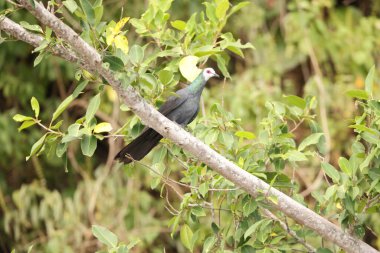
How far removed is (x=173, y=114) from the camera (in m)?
3.60

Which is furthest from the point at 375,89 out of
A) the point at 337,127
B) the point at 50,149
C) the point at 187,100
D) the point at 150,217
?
the point at 50,149

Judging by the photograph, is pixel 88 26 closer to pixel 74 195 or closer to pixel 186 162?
pixel 186 162

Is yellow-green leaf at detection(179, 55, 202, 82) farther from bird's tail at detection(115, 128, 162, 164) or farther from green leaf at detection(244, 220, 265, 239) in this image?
green leaf at detection(244, 220, 265, 239)

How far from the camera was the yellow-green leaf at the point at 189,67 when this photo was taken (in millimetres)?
2883

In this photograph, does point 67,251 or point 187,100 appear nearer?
point 187,100

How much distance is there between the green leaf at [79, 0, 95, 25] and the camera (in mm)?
2510

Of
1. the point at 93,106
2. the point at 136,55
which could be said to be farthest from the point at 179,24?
the point at 93,106

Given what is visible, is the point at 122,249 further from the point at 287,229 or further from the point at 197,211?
the point at 287,229

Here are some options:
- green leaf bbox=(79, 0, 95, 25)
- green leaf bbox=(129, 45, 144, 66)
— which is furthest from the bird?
green leaf bbox=(79, 0, 95, 25)

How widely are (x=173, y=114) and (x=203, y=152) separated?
91 cm

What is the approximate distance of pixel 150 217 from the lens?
5641 millimetres

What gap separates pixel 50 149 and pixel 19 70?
337 cm

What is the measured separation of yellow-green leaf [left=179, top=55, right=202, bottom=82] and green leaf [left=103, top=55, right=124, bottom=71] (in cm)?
44

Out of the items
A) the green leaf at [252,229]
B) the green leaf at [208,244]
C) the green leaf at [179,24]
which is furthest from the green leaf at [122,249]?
the green leaf at [179,24]
